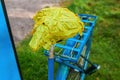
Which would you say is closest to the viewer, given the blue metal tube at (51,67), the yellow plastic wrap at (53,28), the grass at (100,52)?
the yellow plastic wrap at (53,28)

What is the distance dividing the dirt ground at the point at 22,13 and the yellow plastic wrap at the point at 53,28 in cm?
267

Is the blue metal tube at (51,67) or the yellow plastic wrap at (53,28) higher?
the yellow plastic wrap at (53,28)

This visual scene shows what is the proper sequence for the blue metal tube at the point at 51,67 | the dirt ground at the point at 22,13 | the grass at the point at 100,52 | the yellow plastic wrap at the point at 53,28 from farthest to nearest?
1. the dirt ground at the point at 22,13
2. the grass at the point at 100,52
3. the blue metal tube at the point at 51,67
4. the yellow plastic wrap at the point at 53,28

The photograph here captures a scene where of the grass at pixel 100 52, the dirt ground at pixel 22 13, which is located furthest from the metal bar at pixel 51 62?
the dirt ground at pixel 22 13

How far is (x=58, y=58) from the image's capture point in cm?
238

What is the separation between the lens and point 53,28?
1826 mm

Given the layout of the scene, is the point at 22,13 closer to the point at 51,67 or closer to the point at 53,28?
the point at 51,67

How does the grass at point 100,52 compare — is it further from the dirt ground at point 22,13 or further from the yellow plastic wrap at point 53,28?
the yellow plastic wrap at point 53,28

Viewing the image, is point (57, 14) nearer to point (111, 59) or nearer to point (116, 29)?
point (111, 59)

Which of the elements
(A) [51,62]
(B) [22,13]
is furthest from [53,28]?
(B) [22,13]

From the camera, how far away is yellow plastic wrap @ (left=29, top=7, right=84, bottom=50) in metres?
1.83

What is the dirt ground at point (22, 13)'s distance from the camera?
190 inches

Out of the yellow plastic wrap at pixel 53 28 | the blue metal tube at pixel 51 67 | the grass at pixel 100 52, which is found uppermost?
the yellow plastic wrap at pixel 53 28

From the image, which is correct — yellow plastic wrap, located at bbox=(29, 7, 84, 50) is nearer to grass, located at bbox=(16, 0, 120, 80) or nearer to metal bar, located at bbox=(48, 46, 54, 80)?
metal bar, located at bbox=(48, 46, 54, 80)
